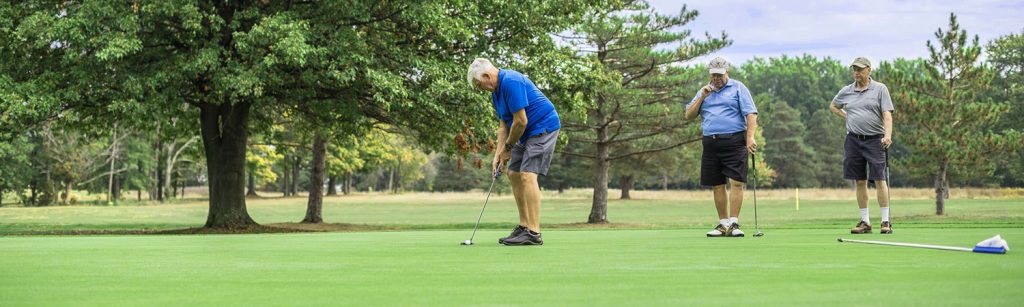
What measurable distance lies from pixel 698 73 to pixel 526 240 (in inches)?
1090

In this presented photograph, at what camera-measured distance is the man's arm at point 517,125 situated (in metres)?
9.26

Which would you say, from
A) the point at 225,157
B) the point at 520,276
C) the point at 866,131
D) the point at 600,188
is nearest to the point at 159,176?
the point at 600,188

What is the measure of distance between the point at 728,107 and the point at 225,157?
1401 cm

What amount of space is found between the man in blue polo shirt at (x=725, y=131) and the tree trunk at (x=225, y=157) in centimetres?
1336

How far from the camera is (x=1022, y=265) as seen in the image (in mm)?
6145

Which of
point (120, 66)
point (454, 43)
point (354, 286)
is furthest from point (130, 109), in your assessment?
point (354, 286)

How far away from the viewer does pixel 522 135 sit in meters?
9.63

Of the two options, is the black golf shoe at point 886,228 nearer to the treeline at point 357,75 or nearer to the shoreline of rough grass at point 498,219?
the shoreline of rough grass at point 498,219

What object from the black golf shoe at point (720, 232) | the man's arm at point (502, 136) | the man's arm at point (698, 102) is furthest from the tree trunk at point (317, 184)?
the man's arm at point (502, 136)

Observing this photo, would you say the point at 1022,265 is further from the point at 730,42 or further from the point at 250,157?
the point at 250,157

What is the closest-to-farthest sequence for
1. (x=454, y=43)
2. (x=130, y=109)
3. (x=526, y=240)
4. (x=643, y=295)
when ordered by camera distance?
1. (x=643, y=295)
2. (x=526, y=240)
3. (x=130, y=109)
4. (x=454, y=43)

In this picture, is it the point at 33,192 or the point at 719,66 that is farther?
the point at 33,192

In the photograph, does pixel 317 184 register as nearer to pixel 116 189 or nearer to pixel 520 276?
pixel 520 276

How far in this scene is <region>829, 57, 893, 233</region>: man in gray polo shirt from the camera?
40.1ft
